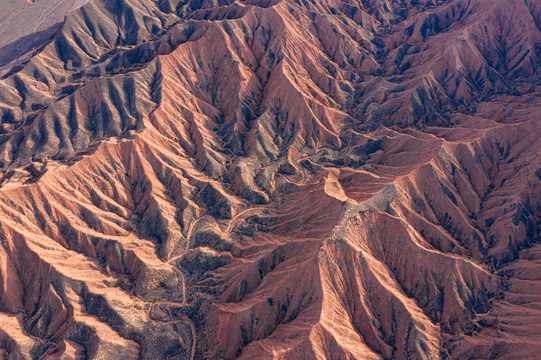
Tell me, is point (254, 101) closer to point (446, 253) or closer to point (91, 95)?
point (91, 95)

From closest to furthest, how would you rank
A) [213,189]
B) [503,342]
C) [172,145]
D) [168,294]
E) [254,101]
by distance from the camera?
[503,342] → [168,294] → [213,189] → [172,145] → [254,101]

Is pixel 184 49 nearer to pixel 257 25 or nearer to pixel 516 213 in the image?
pixel 257 25

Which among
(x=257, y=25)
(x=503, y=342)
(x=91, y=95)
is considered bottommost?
(x=503, y=342)

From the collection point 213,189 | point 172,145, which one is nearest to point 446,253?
point 213,189

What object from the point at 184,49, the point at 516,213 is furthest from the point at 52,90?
the point at 516,213

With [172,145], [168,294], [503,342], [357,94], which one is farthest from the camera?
[357,94]

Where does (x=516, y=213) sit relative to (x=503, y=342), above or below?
above

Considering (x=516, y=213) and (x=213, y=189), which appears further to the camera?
(x=213, y=189)
